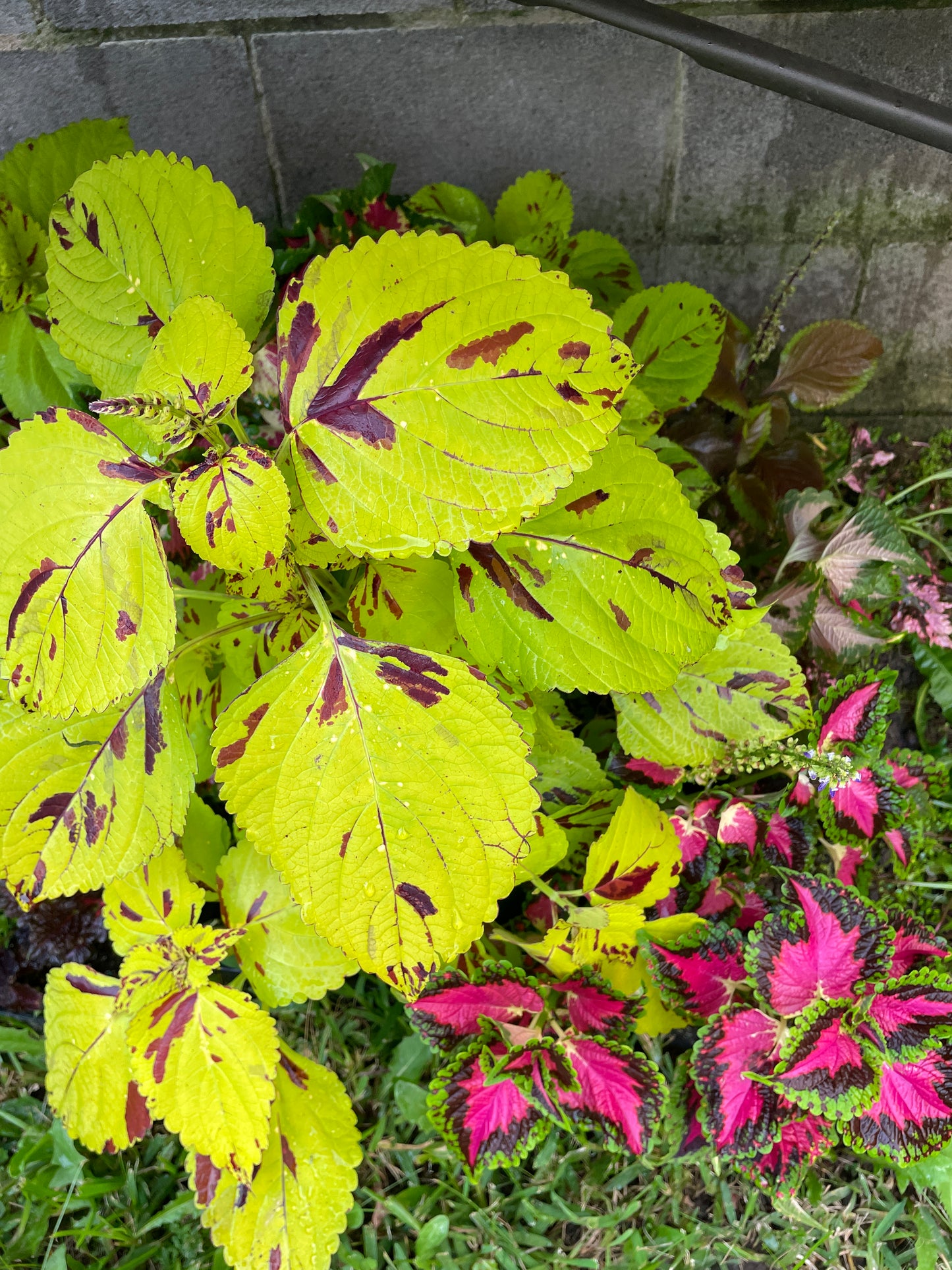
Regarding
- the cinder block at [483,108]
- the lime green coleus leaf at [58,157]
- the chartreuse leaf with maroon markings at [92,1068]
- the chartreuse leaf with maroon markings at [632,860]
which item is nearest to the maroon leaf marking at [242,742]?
the chartreuse leaf with maroon markings at [632,860]

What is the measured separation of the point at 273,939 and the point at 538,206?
1.00m

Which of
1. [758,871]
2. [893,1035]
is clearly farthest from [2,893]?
[893,1035]

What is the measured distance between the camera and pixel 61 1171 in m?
1.27

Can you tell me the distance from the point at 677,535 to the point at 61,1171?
4.18 feet

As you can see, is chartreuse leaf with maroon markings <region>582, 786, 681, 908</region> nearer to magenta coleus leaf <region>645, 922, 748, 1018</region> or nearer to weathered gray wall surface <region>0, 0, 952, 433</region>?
magenta coleus leaf <region>645, 922, 748, 1018</region>

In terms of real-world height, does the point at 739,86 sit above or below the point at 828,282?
above

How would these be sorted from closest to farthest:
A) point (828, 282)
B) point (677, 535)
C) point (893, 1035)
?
point (677, 535) < point (893, 1035) < point (828, 282)

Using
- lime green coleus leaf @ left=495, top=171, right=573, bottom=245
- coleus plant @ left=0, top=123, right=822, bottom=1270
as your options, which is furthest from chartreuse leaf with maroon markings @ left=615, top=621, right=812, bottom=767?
lime green coleus leaf @ left=495, top=171, right=573, bottom=245

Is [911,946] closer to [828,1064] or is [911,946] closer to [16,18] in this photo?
[828,1064]

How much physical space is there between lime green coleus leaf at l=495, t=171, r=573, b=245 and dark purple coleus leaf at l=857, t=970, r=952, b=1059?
101 centimetres

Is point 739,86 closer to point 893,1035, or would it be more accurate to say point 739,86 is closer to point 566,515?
point 566,515

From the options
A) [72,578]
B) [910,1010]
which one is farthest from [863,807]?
[72,578]

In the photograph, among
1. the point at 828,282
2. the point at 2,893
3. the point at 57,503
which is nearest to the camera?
the point at 57,503

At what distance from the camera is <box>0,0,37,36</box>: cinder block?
3.67 ft
